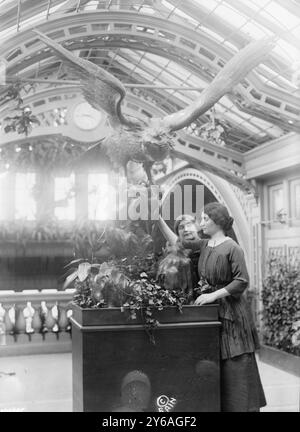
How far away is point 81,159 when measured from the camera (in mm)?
3434

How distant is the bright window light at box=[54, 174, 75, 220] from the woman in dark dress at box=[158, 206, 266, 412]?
8.68 m

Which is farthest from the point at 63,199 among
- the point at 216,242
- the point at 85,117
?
the point at 216,242

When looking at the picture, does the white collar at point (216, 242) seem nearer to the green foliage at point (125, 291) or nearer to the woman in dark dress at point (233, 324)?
the woman in dark dress at point (233, 324)

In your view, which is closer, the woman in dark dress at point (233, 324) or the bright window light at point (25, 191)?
the woman in dark dress at point (233, 324)

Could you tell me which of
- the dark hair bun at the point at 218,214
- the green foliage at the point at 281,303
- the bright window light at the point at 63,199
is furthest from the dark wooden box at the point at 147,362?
the bright window light at the point at 63,199

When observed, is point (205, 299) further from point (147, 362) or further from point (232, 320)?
point (147, 362)

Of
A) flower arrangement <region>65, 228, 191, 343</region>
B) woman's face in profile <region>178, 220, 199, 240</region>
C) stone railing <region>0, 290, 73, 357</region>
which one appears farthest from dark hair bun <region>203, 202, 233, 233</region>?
stone railing <region>0, 290, 73, 357</region>

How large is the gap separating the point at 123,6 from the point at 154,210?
117 inches

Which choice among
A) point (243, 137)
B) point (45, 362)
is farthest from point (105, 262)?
point (243, 137)

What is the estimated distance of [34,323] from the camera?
598cm

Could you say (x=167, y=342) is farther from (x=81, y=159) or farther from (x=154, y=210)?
(x=81, y=159)

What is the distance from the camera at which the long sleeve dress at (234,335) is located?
2613 millimetres

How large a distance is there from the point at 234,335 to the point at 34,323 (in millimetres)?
3780

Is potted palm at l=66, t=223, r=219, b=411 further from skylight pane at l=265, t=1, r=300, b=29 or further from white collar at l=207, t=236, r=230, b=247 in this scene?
skylight pane at l=265, t=1, r=300, b=29
